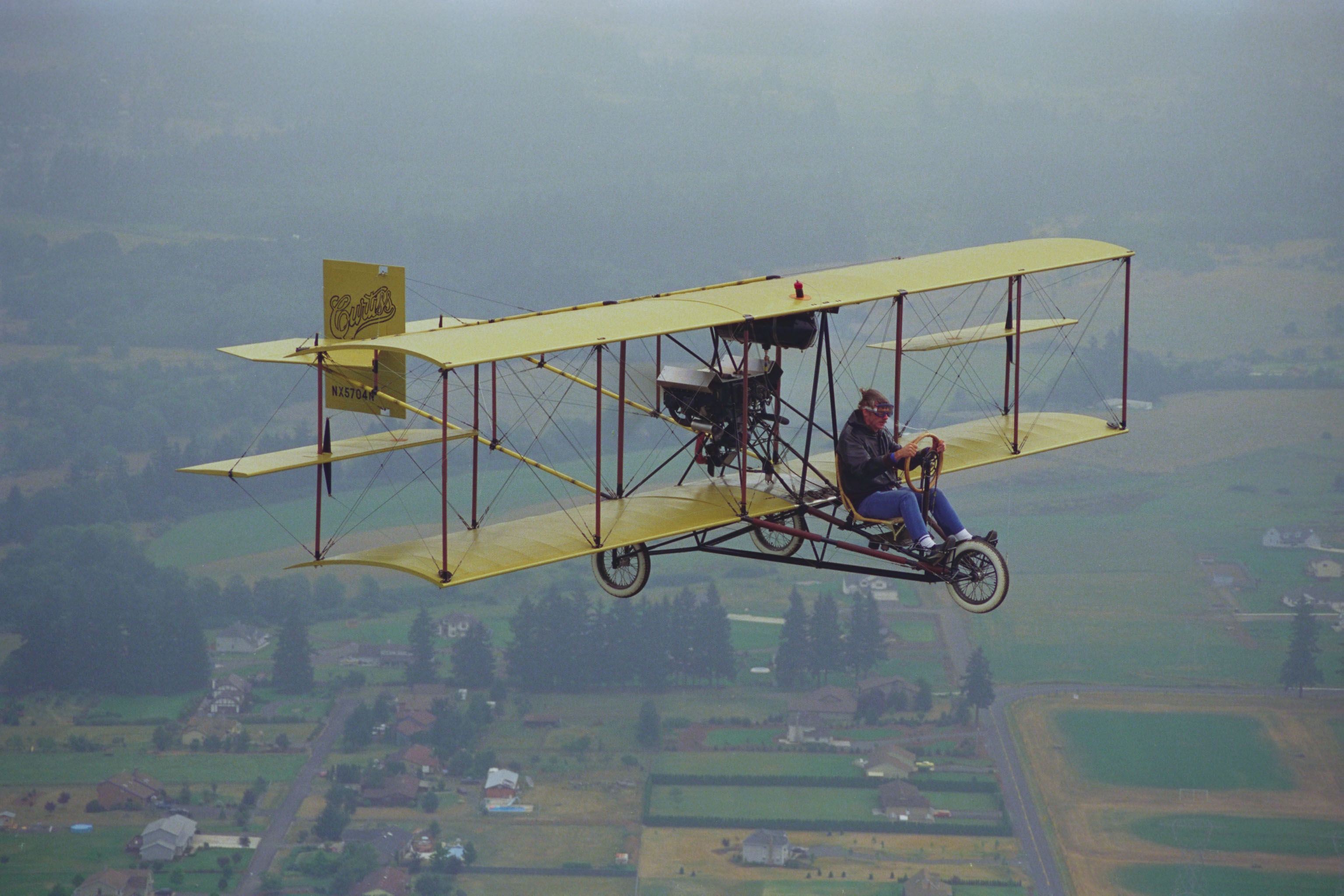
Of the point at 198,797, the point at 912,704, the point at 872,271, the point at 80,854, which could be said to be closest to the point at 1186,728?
the point at 912,704

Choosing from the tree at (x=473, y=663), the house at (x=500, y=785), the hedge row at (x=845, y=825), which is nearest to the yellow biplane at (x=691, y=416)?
the hedge row at (x=845, y=825)

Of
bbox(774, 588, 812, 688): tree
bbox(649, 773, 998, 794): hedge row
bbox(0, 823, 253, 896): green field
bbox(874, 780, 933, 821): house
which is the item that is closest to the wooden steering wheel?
bbox(649, 773, 998, 794): hedge row

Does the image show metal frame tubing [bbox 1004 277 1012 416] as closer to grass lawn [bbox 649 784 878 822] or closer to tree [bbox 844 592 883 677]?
grass lawn [bbox 649 784 878 822]

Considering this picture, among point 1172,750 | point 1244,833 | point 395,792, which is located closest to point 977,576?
point 1244,833

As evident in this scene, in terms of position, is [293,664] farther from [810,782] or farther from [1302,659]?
[1302,659]

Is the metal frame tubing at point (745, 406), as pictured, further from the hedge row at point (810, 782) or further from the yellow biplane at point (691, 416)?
the hedge row at point (810, 782)
